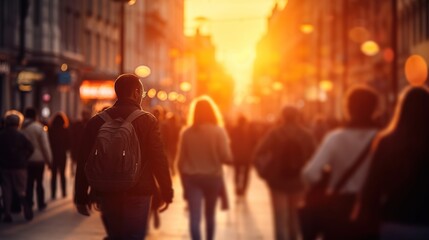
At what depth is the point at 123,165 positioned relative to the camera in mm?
6535

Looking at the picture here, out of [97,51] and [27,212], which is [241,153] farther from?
[97,51]

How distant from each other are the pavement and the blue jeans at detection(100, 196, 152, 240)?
6.02 m

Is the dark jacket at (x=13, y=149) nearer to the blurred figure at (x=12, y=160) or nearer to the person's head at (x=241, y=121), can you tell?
the blurred figure at (x=12, y=160)

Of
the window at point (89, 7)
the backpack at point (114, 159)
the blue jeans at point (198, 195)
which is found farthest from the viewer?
the window at point (89, 7)

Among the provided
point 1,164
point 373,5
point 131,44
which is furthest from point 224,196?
point 131,44

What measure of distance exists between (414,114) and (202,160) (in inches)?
233

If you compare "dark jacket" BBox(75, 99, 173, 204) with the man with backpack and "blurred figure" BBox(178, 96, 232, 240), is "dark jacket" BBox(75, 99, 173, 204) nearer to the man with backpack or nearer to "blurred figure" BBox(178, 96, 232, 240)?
the man with backpack

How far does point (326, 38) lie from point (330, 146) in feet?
246

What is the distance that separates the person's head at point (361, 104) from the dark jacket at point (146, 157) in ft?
4.61

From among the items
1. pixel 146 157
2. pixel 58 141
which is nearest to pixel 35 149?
pixel 58 141

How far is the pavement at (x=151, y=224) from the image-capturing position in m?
13.0

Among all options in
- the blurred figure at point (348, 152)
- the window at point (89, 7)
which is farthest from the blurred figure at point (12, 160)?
the window at point (89, 7)

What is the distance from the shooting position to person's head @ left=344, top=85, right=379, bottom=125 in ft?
20.9

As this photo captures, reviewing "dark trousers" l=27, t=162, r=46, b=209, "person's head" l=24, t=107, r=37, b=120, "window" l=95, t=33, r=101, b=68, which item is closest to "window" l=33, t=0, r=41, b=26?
"window" l=95, t=33, r=101, b=68
